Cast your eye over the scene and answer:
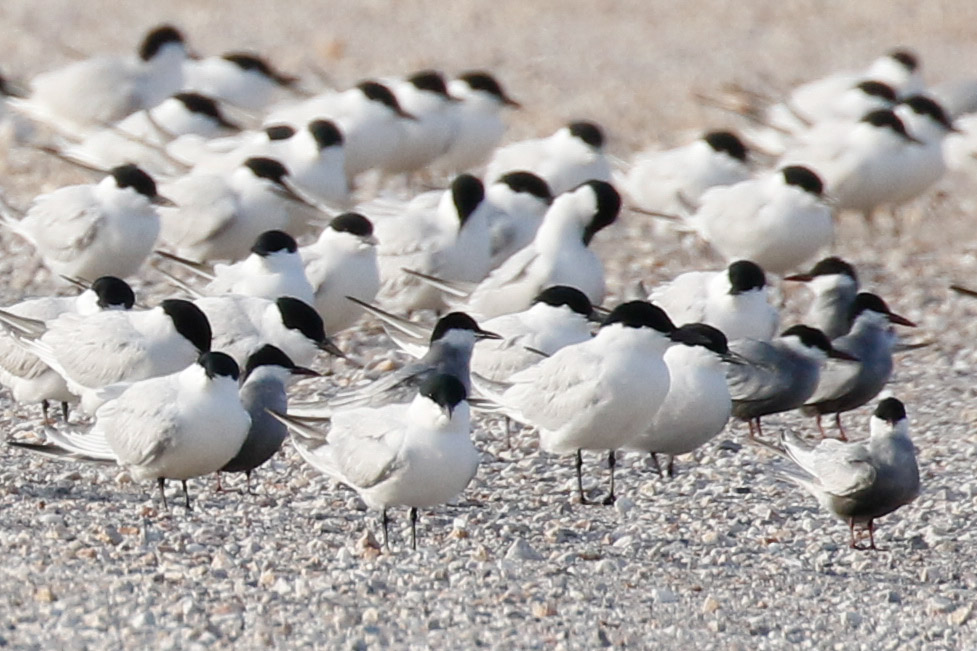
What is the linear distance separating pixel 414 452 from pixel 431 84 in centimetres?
590

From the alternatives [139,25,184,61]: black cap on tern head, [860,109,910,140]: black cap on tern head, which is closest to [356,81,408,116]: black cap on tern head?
[139,25,184,61]: black cap on tern head

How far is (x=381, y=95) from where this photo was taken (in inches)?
406

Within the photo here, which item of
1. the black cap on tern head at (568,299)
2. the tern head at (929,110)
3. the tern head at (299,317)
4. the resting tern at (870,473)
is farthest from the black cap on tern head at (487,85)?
the resting tern at (870,473)

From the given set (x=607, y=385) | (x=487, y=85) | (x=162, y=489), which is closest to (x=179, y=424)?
(x=162, y=489)

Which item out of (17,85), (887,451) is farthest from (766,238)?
(17,85)

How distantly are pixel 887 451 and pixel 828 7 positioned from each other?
1131 cm

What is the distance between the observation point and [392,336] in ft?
22.6

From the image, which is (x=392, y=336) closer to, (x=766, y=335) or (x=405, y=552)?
(x=766, y=335)

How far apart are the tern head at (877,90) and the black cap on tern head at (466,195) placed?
4153 mm

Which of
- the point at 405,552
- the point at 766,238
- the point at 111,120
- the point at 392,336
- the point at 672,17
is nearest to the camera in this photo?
the point at 405,552

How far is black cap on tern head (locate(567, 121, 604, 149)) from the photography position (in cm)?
973

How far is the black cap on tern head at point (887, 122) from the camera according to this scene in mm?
10023

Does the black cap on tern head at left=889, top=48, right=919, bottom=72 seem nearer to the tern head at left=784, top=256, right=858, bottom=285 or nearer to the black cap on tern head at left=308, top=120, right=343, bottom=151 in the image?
the black cap on tern head at left=308, top=120, right=343, bottom=151

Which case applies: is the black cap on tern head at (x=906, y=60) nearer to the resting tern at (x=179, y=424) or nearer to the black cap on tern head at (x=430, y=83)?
the black cap on tern head at (x=430, y=83)
